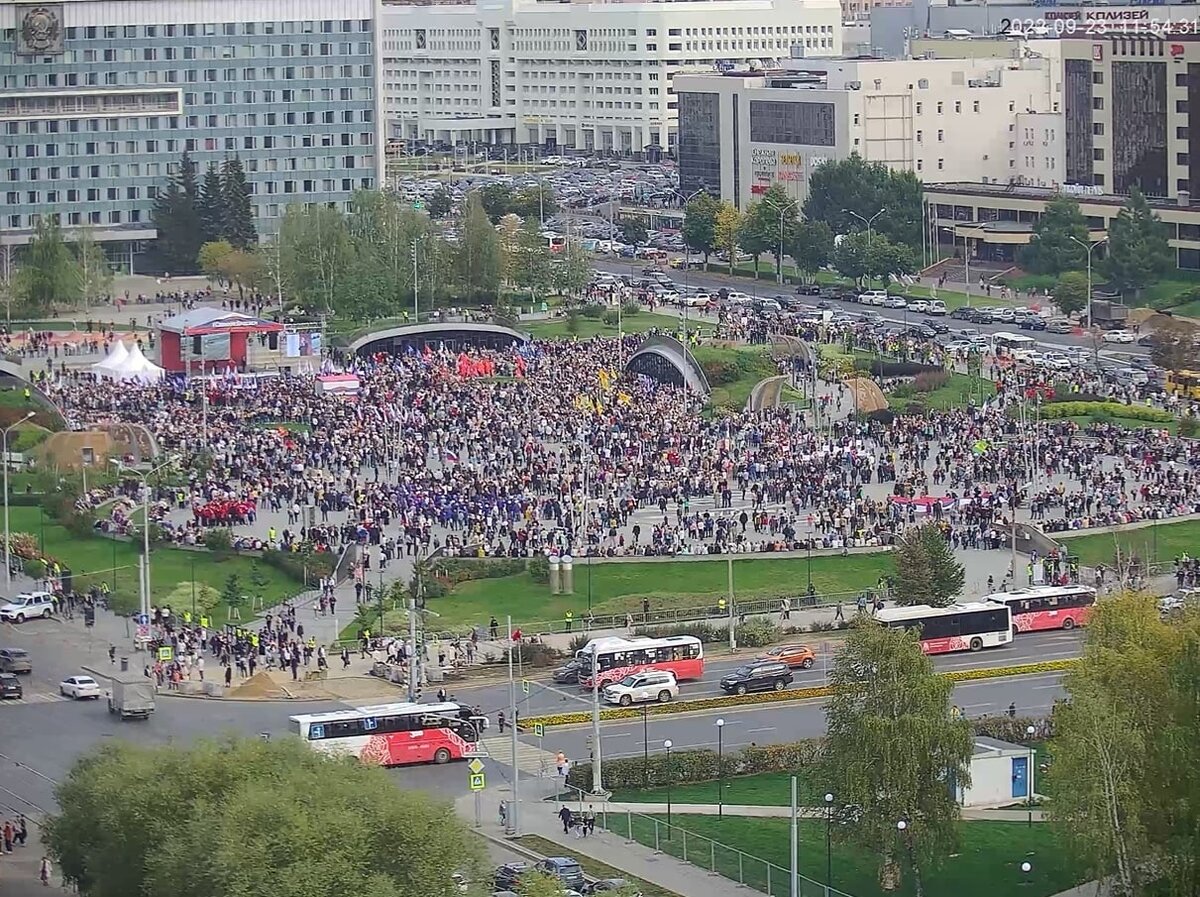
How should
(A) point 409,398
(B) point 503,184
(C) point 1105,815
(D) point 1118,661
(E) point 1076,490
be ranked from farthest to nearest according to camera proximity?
(B) point 503,184 → (A) point 409,398 → (E) point 1076,490 → (D) point 1118,661 → (C) point 1105,815

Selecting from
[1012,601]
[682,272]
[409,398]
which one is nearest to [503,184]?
[682,272]

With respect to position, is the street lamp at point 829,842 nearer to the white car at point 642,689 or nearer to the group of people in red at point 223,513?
the white car at point 642,689

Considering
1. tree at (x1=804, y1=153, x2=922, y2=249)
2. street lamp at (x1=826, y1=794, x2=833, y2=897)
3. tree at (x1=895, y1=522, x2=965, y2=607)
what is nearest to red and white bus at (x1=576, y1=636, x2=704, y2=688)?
tree at (x1=895, y1=522, x2=965, y2=607)

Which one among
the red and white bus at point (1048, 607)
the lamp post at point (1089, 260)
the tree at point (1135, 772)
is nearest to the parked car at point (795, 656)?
the red and white bus at point (1048, 607)

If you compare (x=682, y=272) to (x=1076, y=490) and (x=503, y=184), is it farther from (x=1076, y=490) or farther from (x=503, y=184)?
(x=1076, y=490)

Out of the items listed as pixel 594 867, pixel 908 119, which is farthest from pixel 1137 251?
pixel 594 867

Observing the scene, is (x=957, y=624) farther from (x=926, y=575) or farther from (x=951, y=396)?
(x=951, y=396)
